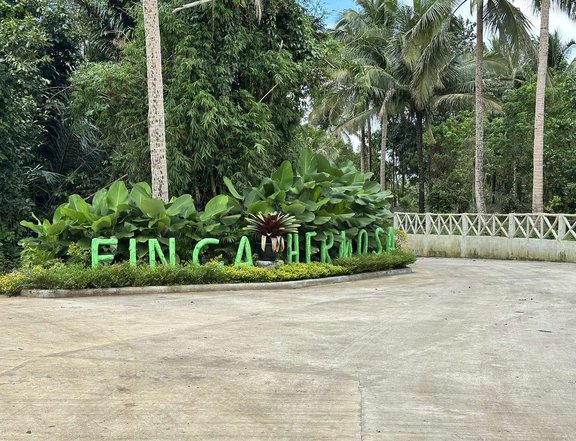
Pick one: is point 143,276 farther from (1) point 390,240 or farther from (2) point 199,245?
(1) point 390,240

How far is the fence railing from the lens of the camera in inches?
787

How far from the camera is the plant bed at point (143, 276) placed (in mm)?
11102

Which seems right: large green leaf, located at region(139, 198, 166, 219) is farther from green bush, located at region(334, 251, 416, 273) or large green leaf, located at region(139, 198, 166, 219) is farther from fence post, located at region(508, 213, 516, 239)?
fence post, located at region(508, 213, 516, 239)

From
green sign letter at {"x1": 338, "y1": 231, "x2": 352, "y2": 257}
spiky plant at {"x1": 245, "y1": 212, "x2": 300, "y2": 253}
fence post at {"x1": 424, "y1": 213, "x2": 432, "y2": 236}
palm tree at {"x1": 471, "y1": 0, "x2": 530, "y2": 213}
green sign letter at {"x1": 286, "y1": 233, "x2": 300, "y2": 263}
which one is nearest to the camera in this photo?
spiky plant at {"x1": 245, "y1": 212, "x2": 300, "y2": 253}

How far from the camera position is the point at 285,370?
5.77 metres

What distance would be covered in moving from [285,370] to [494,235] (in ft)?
60.6

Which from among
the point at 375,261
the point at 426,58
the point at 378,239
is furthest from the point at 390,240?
the point at 426,58

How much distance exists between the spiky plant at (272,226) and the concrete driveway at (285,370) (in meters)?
3.55

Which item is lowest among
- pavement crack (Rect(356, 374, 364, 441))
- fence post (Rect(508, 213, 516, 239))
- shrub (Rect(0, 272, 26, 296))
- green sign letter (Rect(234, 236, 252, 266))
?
pavement crack (Rect(356, 374, 364, 441))

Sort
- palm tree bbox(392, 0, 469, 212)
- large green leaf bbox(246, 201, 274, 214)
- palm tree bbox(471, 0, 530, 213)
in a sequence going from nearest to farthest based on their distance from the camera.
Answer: large green leaf bbox(246, 201, 274, 214) → palm tree bbox(471, 0, 530, 213) → palm tree bbox(392, 0, 469, 212)

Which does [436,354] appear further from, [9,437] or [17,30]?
[17,30]

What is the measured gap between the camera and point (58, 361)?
589cm

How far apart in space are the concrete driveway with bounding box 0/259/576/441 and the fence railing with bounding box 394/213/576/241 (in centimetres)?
1044

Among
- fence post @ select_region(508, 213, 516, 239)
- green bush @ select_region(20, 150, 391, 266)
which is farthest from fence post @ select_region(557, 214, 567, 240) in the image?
green bush @ select_region(20, 150, 391, 266)
